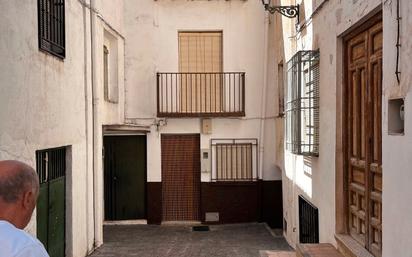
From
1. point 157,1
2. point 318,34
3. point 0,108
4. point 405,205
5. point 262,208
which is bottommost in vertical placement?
point 262,208

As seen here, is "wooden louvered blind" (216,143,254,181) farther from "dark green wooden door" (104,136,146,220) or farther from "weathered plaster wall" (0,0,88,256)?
"weathered plaster wall" (0,0,88,256)

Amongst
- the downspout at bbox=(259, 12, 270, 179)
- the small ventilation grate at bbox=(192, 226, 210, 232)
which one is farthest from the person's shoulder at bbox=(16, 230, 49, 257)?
the downspout at bbox=(259, 12, 270, 179)

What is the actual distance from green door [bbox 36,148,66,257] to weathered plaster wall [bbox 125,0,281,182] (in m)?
5.53

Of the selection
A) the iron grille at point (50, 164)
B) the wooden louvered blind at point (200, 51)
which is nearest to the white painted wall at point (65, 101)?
the iron grille at point (50, 164)

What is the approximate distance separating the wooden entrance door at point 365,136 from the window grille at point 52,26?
4508mm

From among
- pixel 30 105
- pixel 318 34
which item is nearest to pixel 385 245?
pixel 318 34

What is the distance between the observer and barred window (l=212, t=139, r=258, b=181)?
1547 cm

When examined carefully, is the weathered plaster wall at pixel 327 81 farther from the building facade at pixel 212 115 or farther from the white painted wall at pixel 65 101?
the white painted wall at pixel 65 101

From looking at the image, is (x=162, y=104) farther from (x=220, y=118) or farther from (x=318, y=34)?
(x=318, y=34)

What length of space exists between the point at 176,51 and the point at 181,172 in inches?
130

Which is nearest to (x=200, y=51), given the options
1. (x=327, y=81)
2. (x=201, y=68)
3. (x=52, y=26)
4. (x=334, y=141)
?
(x=201, y=68)

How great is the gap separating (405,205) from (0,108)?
4.81 metres

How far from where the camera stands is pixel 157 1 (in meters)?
15.4

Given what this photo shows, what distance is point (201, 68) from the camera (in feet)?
50.5
